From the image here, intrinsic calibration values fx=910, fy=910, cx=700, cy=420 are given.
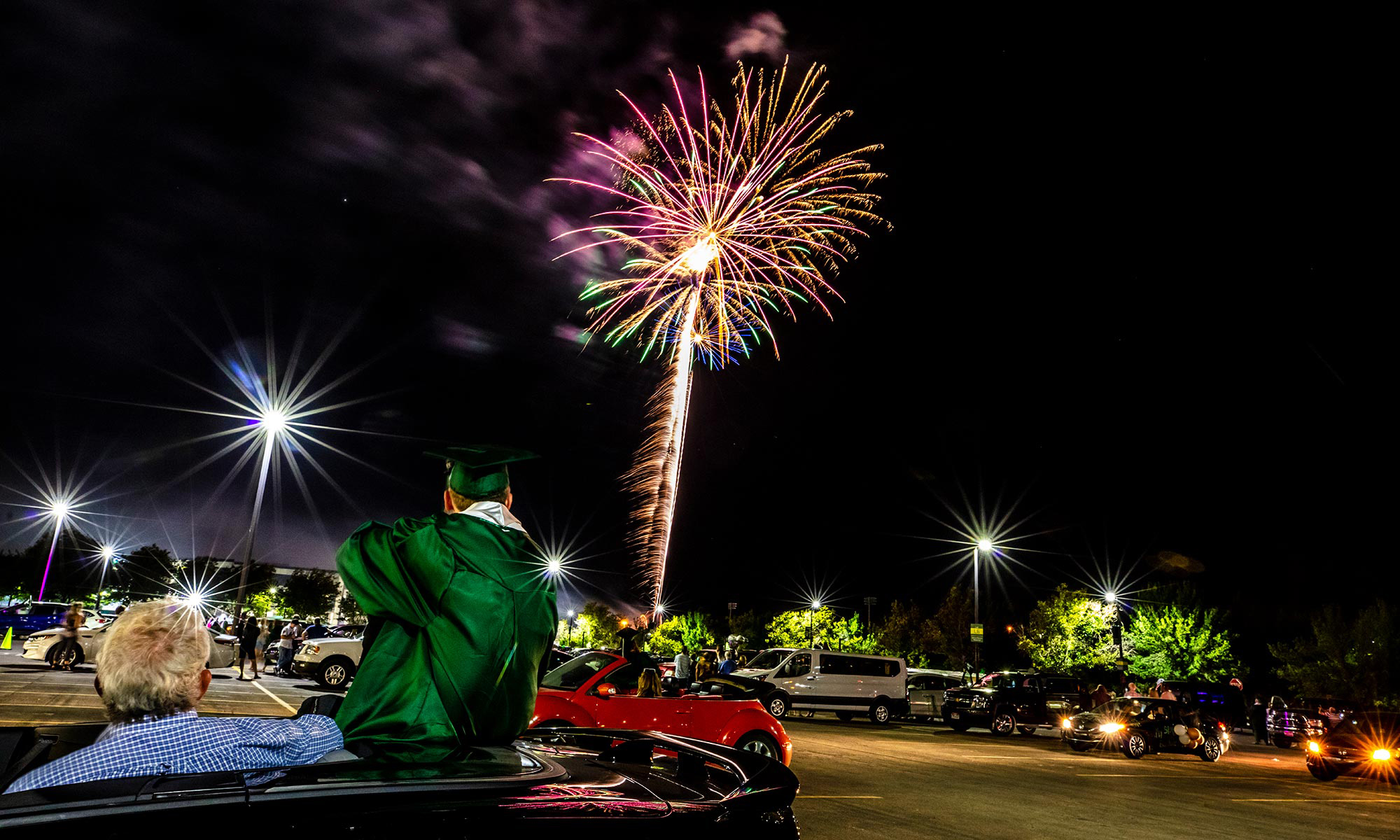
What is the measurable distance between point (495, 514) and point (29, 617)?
41.2 m

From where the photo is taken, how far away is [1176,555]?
1950 inches

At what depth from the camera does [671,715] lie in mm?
9750

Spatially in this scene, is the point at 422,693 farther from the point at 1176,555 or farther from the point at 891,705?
the point at 1176,555

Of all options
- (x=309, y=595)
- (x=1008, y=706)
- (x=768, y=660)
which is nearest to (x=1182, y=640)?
(x=1008, y=706)

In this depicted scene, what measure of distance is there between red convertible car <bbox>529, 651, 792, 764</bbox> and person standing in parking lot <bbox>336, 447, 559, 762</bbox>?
706 centimetres

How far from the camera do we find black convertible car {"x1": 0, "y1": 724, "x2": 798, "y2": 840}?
1.86 m

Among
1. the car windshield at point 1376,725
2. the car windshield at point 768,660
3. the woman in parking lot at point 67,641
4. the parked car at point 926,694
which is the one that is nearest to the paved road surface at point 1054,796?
the car windshield at point 1376,725

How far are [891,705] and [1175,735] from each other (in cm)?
903

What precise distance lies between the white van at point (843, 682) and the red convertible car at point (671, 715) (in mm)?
17649

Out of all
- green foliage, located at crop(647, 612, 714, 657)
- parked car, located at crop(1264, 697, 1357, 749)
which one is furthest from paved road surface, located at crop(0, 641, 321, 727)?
green foliage, located at crop(647, 612, 714, 657)

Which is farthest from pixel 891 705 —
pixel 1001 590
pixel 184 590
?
pixel 184 590

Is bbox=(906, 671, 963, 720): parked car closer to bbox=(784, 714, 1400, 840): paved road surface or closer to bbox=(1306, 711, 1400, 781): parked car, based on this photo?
bbox=(784, 714, 1400, 840): paved road surface

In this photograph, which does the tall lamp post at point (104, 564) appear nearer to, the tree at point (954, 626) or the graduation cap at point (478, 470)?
the tree at point (954, 626)

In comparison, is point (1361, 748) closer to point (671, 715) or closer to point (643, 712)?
point (671, 715)
